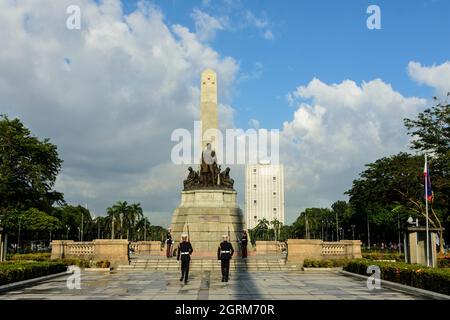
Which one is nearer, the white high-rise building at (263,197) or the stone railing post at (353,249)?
the stone railing post at (353,249)

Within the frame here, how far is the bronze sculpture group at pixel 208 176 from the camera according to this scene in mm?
41844

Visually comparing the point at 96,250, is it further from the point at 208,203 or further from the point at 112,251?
the point at 208,203

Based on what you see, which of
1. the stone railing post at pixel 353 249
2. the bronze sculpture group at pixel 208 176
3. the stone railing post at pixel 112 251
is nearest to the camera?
the stone railing post at pixel 112 251

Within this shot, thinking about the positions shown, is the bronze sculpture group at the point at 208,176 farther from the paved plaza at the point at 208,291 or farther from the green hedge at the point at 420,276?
the green hedge at the point at 420,276

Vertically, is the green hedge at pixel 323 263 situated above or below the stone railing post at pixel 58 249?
below

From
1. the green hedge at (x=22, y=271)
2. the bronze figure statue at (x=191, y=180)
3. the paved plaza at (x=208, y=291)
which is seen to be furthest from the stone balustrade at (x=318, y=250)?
the green hedge at (x=22, y=271)

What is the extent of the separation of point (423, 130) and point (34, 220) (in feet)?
179

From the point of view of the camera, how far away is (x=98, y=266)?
3006 cm

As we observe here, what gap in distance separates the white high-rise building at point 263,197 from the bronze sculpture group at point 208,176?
5585 inches

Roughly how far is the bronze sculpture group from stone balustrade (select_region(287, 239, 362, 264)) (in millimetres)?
10852

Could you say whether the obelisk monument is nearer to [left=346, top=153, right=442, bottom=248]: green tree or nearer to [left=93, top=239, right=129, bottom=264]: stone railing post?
[left=93, top=239, right=129, bottom=264]: stone railing post

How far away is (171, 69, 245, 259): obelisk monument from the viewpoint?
38.4 metres

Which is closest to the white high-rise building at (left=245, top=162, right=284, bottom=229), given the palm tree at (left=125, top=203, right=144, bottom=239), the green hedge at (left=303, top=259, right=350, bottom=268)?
the palm tree at (left=125, top=203, right=144, bottom=239)
